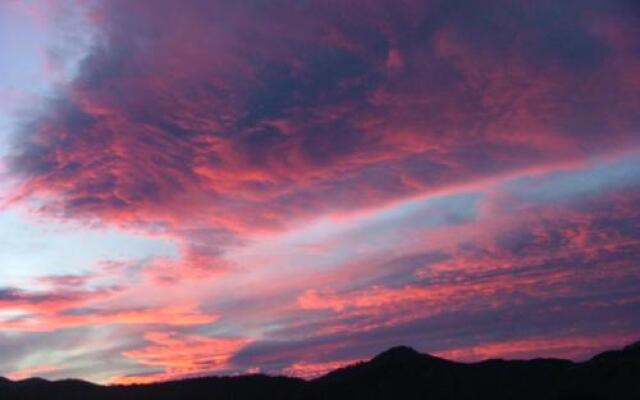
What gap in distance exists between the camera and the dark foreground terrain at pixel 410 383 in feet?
174

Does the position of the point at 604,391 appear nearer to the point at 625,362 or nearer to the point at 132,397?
the point at 625,362

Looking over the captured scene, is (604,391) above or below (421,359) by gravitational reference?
below

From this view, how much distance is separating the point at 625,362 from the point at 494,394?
10.2 meters

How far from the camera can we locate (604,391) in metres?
50.6

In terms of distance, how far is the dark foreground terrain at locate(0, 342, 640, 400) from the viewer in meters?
53.2

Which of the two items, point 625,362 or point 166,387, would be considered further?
point 166,387

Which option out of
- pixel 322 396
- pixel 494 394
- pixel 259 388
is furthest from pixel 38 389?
pixel 494 394

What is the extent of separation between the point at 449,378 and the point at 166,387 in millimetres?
22944

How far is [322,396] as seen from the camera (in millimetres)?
56438

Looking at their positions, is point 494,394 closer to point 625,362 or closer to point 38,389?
point 625,362

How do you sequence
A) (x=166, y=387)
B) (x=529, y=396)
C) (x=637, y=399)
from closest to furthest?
1. (x=637, y=399)
2. (x=529, y=396)
3. (x=166, y=387)

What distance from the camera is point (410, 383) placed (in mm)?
57406

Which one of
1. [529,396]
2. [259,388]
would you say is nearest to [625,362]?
[529,396]

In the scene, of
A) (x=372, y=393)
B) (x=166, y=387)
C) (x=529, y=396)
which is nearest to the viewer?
(x=529, y=396)
